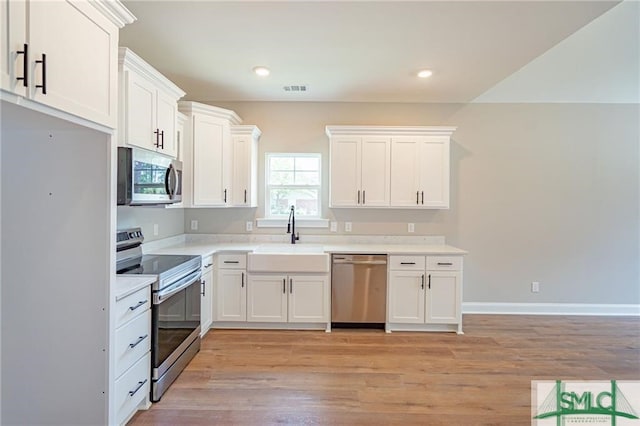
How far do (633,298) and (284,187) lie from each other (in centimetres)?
482

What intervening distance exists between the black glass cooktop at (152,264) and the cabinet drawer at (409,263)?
2.09 metres

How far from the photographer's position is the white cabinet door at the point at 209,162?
11.9 ft

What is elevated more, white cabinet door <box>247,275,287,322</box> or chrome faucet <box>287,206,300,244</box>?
chrome faucet <box>287,206,300,244</box>

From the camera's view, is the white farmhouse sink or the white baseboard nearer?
the white farmhouse sink

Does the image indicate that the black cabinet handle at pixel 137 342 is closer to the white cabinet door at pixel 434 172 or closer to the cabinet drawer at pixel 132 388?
the cabinet drawer at pixel 132 388

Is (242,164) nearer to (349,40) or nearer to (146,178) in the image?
(146,178)

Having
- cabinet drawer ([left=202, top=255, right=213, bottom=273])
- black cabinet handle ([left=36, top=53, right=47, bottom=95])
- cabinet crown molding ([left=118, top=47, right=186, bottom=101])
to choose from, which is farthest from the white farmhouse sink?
black cabinet handle ([left=36, top=53, right=47, bottom=95])

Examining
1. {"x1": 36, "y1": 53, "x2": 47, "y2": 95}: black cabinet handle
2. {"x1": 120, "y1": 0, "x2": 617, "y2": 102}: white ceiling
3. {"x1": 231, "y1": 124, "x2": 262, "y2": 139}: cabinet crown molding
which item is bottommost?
{"x1": 36, "y1": 53, "x2": 47, "y2": 95}: black cabinet handle

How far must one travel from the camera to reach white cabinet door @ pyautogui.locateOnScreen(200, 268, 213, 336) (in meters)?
3.40

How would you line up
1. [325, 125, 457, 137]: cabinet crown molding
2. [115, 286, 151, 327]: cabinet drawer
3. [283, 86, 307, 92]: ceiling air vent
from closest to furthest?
[115, 286, 151, 327]: cabinet drawer
[283, 86, 307, 92]: ceiling air vent
[325, 125, 457, 137]: cabinet crown molding

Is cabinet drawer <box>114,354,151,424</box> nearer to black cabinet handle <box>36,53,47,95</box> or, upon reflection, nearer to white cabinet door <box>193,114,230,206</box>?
black cabinet handle <box>36,53,47,95</box>

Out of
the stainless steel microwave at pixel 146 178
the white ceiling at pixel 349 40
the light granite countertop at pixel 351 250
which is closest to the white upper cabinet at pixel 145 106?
the stainless steel microwave at pixel 146 178

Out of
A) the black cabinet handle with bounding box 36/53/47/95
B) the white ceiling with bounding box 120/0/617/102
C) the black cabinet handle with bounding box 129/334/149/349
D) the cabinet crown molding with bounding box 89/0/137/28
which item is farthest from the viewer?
the white ceiling with bounding box 120/0/617/102

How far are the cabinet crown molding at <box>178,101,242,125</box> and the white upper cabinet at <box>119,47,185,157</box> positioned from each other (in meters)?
0.44
